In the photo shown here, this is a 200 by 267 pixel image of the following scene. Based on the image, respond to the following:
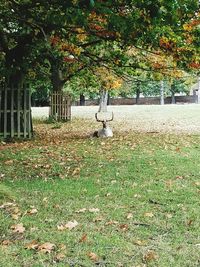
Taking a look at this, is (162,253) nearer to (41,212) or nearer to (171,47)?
(41,212)

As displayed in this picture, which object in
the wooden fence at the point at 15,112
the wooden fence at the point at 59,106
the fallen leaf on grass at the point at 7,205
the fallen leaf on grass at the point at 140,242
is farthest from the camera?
the wooden fence at the point at 59,106

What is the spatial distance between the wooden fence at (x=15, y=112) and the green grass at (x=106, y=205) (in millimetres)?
3778

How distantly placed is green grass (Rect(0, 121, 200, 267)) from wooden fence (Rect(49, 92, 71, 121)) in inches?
569

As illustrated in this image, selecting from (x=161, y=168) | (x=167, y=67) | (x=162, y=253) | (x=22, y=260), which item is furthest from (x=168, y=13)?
(x=167, y=67)

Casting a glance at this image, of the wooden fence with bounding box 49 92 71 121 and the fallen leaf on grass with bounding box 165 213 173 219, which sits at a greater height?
the wooden fence with bounding box 49 92 71 121

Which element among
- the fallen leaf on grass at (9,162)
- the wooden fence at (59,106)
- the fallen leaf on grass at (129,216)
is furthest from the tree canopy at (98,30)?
the wooden fence at (59,106)

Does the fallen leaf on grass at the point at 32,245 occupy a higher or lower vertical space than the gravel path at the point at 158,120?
lower

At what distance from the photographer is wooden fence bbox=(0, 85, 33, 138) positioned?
15617 millimetres

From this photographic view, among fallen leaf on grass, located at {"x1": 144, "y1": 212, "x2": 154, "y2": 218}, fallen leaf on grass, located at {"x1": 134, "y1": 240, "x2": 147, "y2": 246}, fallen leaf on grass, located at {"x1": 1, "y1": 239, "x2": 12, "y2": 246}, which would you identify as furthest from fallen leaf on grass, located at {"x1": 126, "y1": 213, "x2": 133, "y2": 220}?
fallen leaf on grass, located at {"x1": 1, "y1": 239, "x2": 12, "y2": 246}

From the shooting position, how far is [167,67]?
17766mm

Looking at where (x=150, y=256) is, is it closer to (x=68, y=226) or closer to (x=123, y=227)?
(x=123, y=227)

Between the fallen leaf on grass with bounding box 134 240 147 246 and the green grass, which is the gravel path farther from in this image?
the fallen leaf on grass with bounding box 134 240 147 246

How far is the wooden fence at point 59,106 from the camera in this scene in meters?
26.3

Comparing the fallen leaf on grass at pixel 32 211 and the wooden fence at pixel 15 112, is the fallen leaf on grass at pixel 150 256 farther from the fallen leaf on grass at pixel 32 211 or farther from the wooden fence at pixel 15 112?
the wooden fence at pixel 15 112
